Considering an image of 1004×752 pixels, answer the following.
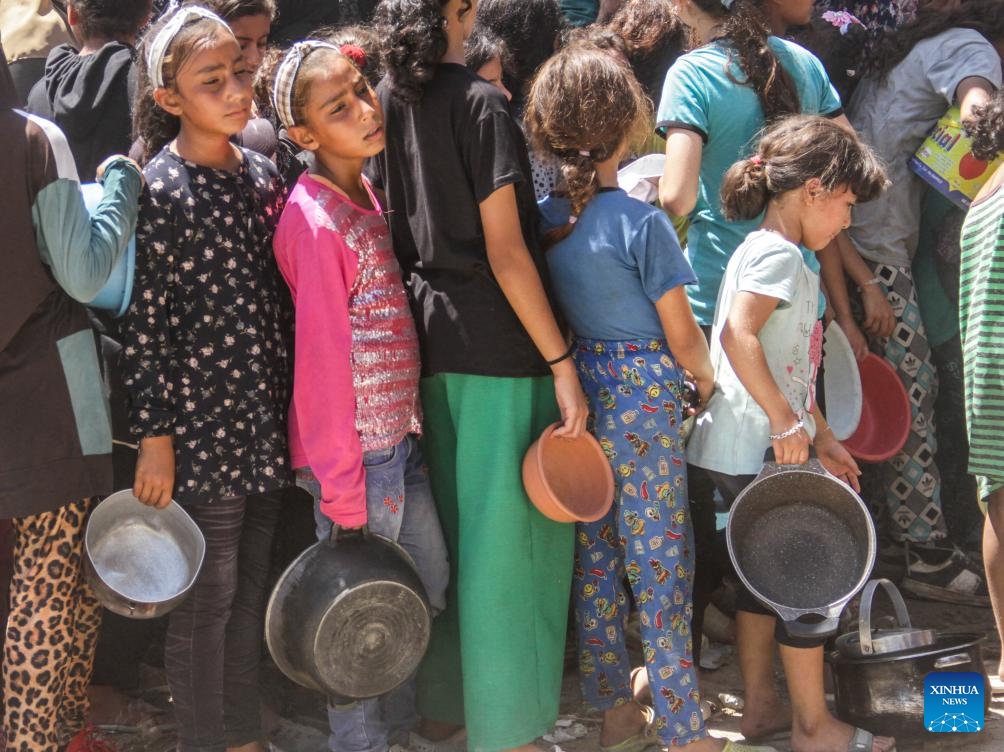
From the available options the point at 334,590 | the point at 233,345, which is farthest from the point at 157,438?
the point at 334,590

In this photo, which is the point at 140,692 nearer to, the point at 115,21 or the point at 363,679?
the point at 363,679

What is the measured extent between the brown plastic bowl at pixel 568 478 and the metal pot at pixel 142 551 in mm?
862

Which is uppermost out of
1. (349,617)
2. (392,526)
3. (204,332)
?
(204,332)

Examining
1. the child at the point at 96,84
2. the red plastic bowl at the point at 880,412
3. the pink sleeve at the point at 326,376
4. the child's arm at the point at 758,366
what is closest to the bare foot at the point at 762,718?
the child's arm at the point at 758,366

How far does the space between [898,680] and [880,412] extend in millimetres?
1035

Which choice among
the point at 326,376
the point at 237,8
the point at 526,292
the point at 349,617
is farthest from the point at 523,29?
the point at 349,617

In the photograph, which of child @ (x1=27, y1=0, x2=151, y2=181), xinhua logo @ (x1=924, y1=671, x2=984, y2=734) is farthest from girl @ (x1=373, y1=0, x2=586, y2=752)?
xinhua logo @ (x1=924, y1=671, x2=984, y2=734)

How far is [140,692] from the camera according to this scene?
12.2 ft

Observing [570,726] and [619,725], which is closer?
[619,725]

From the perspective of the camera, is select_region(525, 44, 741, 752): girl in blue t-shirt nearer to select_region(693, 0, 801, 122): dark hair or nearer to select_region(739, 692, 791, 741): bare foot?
select_region(739, 692, 791, 741): bare foot

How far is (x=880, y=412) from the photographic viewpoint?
4.01 m

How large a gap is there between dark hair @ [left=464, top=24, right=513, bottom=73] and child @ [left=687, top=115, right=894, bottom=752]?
856mm

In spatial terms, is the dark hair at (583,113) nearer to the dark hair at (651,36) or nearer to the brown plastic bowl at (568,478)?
the brown plastic bowl at (568,478)

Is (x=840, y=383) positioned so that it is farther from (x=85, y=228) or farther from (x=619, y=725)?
(x=85, y=228)
